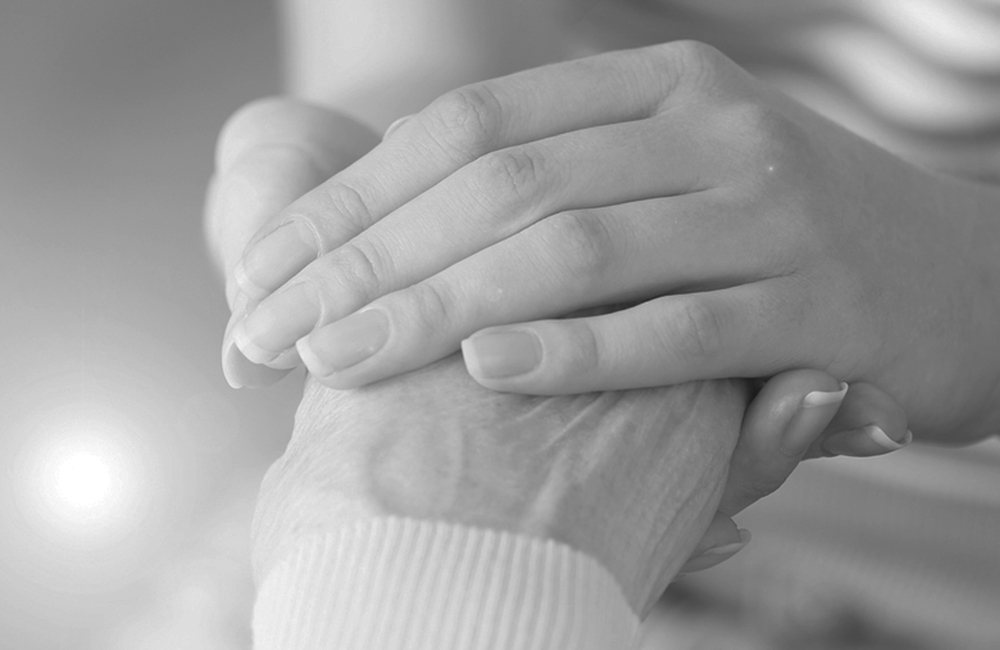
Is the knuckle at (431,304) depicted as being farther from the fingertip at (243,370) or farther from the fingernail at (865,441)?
the fingernail at (865,441)

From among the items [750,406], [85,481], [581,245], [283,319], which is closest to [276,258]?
[283,319]

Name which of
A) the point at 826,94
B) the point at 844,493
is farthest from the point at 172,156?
the point at 844,493

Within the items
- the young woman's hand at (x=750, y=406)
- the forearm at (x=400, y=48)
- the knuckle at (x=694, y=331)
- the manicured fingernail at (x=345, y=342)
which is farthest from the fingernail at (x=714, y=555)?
the forearm at (x=400, y=48)

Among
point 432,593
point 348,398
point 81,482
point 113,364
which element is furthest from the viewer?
point 113,364

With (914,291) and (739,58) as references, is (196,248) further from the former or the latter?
(914,291)

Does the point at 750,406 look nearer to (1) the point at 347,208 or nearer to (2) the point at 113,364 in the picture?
(1) the point at 347,208

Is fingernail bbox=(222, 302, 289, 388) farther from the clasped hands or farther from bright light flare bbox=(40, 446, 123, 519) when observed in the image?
bright light flare bbox=(40, 446, 123, 519)

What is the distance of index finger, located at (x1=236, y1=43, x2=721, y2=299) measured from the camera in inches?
19.7

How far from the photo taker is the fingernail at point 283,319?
1.54 ft

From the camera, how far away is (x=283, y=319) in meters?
0.47

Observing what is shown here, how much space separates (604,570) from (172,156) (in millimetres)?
1091

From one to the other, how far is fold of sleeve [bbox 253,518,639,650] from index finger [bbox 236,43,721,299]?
17 centimetres

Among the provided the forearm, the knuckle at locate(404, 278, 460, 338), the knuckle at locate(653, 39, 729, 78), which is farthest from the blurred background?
the knuckle at locate(653, 39, 729, 78)

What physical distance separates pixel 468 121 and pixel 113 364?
69 cm
